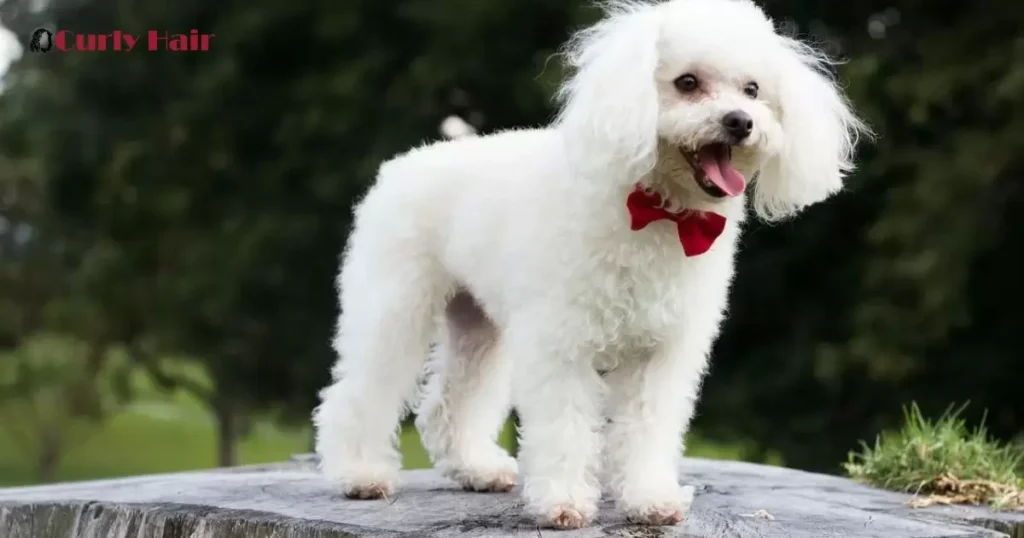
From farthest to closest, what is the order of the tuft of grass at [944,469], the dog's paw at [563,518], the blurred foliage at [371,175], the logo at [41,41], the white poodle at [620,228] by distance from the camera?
the logo at [41,41] → the blurred foliage at [371,175] → the tuft of grass at [944,469] → the dog's paw at [563,518] → the white poodle at [620,228]

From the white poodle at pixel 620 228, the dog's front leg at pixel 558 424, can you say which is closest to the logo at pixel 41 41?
the white poodle at pixel 620 228

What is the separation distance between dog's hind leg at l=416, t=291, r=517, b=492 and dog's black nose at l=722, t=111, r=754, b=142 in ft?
5.02

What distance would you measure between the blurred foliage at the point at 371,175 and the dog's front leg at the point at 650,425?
3557mm

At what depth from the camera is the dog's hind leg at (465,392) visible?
462 cm

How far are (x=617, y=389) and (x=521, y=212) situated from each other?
64cm

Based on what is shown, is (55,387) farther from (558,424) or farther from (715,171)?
(715,171)

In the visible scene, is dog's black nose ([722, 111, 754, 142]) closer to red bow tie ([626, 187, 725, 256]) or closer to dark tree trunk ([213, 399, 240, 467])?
red bow tie ([626, 187, 725, 256])

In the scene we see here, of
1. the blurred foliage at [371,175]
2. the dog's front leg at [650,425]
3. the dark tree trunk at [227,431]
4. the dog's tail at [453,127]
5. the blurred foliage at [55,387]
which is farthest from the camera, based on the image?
the dark tree trunk at [227,431]

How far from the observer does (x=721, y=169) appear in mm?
3441

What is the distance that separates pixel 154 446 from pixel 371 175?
8.98m

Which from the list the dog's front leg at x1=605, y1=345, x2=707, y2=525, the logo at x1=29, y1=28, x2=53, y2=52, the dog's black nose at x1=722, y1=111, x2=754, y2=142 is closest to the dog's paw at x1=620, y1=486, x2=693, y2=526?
the dog's front leg at x1=605, y1=345, x2=707, y2=525

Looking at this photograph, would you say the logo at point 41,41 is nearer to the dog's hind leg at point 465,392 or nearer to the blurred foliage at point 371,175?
the blurred foliage at point 371,175

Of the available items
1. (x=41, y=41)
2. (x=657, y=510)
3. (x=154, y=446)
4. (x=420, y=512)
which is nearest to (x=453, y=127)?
(x=41, y=41)

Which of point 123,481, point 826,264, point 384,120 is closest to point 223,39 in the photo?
point 384,120
